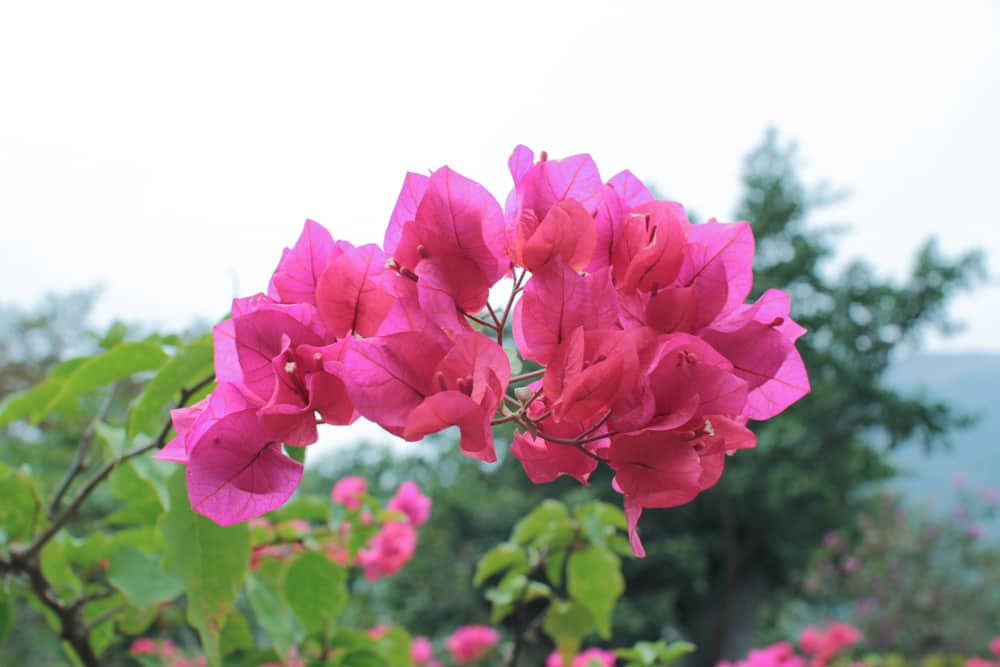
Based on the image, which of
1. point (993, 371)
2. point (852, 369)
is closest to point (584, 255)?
point (852, 369)

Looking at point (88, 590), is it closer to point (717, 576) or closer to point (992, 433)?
point (717, 576)

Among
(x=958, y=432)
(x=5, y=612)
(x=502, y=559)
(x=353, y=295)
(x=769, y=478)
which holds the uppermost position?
(x=958, y=432)

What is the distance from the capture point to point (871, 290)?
783 cm

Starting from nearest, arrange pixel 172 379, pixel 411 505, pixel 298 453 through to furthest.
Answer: pixel 298 453
pixel 172 379
pixel 411 505

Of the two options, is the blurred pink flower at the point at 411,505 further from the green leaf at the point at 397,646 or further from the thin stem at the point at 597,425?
the thin stem at the point at 597,425

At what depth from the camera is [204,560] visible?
0.48m

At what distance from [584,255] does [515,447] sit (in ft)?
0.33

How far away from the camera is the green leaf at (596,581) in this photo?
0.84 meters

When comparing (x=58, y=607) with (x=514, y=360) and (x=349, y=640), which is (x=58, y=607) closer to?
(x=349, y=640)

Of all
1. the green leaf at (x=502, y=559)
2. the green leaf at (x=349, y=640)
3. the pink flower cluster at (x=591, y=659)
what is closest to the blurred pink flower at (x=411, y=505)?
the pink flower cluster at (x=591, y=659)

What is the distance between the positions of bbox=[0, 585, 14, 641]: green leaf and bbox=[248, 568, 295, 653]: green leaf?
0.22m

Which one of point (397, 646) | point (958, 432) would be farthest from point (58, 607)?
point (958, 432)

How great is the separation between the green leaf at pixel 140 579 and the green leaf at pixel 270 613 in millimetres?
88

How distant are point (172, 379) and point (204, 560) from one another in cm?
14
